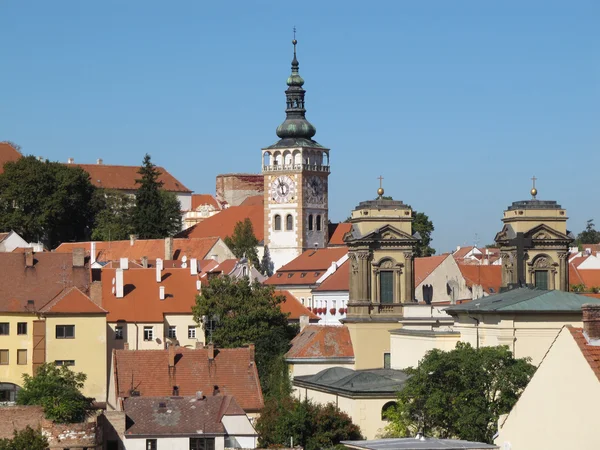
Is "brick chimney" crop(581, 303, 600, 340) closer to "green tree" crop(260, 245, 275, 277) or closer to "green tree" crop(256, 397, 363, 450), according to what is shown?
"green tree" crop(256, 397, 363, 450)

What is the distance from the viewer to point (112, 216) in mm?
145500

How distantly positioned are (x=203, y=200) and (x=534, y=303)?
141 m

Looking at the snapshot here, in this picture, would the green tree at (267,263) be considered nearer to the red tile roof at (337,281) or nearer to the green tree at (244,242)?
the green tree at (244,242)

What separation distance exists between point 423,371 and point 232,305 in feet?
102

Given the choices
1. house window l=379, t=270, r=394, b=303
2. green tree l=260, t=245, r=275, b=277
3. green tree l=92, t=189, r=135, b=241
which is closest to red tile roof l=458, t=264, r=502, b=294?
green tree l=260, t=245, r=275, b=277

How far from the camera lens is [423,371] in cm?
4559

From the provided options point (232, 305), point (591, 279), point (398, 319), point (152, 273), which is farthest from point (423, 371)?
point (591, 279)

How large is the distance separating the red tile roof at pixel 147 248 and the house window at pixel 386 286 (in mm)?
62157

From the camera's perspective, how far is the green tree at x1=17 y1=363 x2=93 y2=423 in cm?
5616

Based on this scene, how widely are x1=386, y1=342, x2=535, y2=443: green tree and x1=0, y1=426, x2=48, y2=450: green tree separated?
1423 cm

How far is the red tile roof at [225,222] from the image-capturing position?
156 meters

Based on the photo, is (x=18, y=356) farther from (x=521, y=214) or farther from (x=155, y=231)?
(x=155, y=231)

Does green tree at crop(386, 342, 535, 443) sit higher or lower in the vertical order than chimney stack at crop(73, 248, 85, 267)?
lower

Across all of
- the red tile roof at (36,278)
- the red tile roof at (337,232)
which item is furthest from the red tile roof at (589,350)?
the red tile roof at (337,232)
